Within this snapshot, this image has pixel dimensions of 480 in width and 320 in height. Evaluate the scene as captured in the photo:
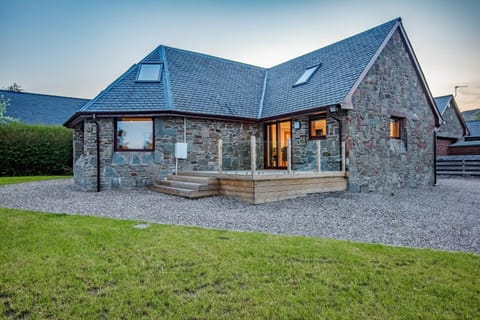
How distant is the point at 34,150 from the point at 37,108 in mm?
7996

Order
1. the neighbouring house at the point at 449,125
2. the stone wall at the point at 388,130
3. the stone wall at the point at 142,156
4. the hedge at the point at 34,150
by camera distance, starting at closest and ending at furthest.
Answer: the stone wall at the point at 388,130
the stone wall at the point at 142,156
the hedge at the point at 34,150
the neighbouring house at the point at 449,125

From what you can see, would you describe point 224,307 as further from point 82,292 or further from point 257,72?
point 257,72

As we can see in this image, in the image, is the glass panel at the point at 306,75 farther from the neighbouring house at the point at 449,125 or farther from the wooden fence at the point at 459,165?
the neighbouring house at the point at 449,125

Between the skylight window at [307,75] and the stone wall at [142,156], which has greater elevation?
the skylight window at [307,75]

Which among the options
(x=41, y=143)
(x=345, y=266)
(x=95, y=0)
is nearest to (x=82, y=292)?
(x=345, y=266)

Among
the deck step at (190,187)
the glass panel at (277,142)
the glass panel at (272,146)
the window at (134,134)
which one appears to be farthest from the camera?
the glass panel at (272,146)

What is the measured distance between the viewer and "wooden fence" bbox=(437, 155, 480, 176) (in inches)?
654

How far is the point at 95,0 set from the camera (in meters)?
12.0

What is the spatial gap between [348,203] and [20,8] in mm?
15923

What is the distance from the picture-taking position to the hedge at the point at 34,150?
648 inches

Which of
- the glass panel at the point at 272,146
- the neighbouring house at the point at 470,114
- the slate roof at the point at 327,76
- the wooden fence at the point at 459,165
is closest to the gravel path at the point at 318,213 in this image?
the glass panel at the point at 272,146

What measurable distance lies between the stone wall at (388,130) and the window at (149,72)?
25.7 feet

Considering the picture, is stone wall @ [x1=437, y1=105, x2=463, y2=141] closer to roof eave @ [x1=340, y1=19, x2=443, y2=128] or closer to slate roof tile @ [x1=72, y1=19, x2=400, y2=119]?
roof eave @ [x1=340, y1=19, x2=443, y2=128]

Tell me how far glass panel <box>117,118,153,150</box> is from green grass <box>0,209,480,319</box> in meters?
6.27
